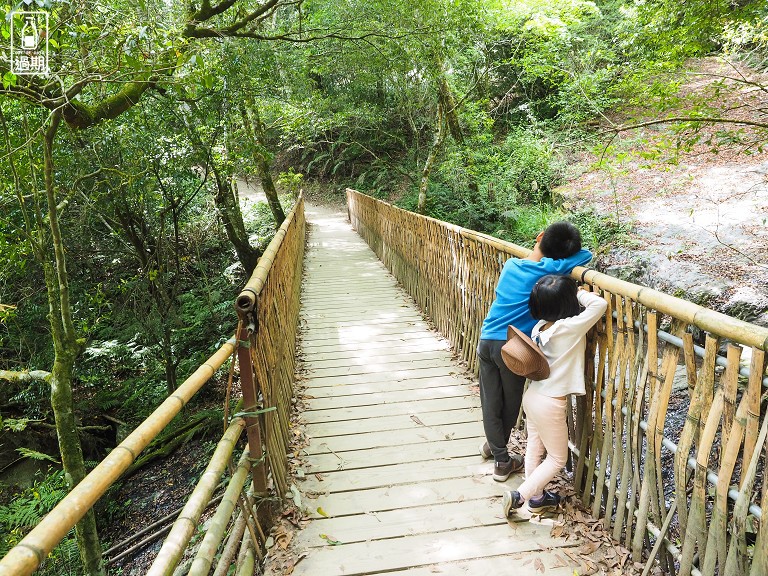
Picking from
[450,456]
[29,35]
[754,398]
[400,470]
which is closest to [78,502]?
[754,398]

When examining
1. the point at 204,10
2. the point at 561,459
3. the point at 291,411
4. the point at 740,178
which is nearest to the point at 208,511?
the point at 291,411

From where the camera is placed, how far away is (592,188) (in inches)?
465

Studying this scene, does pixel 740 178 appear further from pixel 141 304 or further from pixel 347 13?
pixel 141 304

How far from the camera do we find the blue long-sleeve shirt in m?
2.69

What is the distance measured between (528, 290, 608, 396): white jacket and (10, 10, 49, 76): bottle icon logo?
401cm

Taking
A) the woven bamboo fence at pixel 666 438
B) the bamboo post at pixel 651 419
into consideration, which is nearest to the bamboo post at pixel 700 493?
the woven bamboo fence at pixel 666 438

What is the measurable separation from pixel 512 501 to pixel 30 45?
4744 mm

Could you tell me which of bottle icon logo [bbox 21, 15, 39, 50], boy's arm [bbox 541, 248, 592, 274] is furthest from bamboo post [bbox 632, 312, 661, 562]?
bottle icon logo [bbox 21, 15, 39, 50]

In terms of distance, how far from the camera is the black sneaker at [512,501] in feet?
8.46

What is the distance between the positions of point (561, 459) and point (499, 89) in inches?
693

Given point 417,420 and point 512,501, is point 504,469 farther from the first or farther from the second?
point 417,420

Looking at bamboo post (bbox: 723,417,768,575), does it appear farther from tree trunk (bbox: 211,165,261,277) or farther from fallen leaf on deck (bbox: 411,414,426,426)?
tree trunk (bbox: 211,165,261,277)

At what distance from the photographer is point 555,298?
2516 mm

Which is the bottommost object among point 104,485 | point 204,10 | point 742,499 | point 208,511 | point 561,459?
point 208,511
